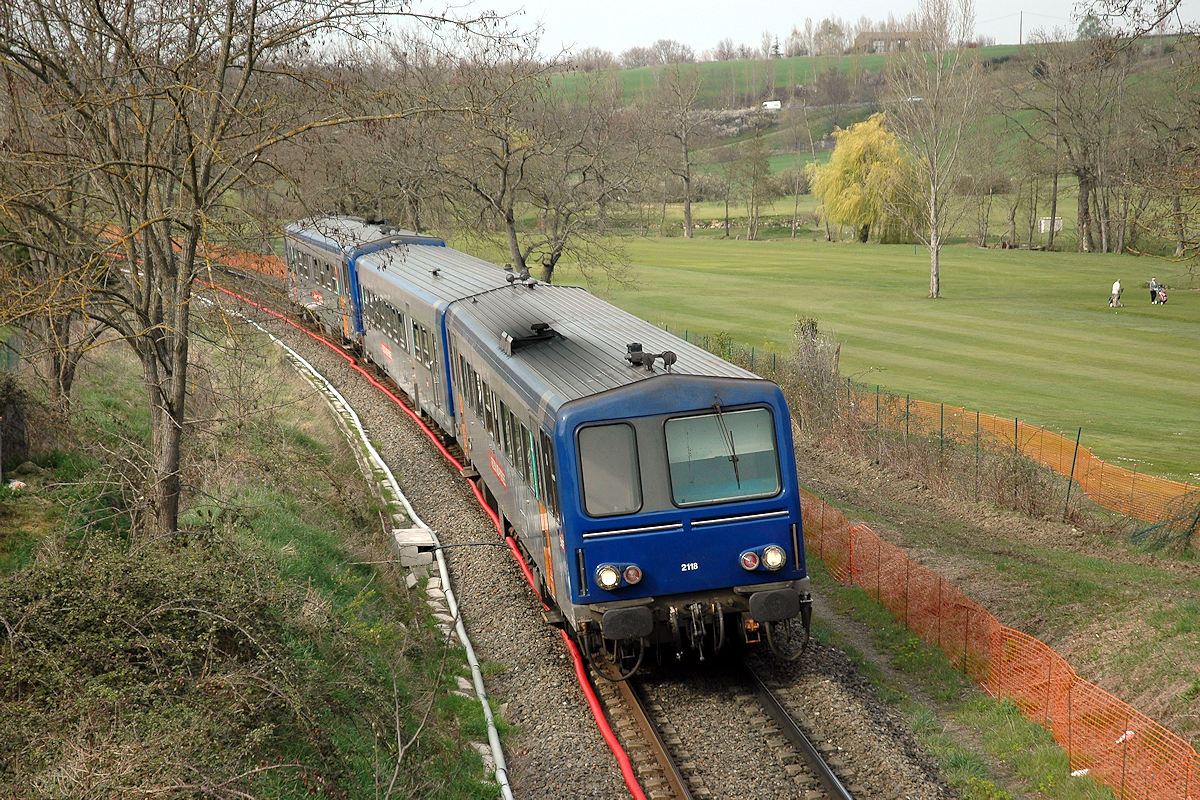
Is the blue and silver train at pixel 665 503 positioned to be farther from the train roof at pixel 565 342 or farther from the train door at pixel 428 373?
the train door at pixel 428 373

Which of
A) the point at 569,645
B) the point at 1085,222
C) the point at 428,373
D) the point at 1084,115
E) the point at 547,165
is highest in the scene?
the point at 1084,115

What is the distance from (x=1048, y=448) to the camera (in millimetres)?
21734

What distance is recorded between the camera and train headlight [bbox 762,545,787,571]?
9.92m

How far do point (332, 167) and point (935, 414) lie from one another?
1590 cm

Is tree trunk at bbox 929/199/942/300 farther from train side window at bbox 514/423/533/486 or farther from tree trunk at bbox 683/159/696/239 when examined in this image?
train side window at bbox 514/423/533/486

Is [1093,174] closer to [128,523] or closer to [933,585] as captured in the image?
[933,585]

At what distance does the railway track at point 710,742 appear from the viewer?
863cm

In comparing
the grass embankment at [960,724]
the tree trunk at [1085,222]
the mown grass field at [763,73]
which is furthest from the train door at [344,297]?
the mown grass field at [763,73]

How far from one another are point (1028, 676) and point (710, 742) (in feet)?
11.4

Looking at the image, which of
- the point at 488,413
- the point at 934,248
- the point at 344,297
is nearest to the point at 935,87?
the point at 934,248

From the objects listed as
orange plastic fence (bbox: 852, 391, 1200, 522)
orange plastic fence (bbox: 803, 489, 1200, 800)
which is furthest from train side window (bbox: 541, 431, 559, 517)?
orange plastic fence (bbox: 852, 391, 1200, 522)

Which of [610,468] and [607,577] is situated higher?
[610,468]

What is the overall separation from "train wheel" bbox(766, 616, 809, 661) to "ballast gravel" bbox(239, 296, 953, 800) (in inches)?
9.2

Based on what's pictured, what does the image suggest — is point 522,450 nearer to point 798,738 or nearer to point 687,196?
point 798,738
